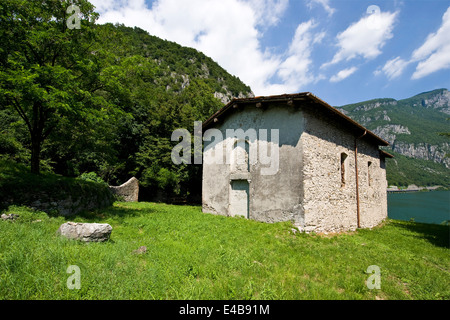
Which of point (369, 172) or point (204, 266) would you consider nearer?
point (204, 266)

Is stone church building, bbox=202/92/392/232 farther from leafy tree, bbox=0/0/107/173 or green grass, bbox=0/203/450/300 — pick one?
leafy tree, bbox=0/0/107/173

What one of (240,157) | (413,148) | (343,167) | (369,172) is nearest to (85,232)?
(240,157)

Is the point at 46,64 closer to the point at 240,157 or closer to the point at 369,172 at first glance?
the point at 240,157

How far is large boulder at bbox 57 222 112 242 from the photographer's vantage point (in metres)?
5.06

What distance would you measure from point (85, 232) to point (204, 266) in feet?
10.7

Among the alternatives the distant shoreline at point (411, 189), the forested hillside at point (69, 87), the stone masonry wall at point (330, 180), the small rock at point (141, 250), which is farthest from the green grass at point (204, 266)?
the distant shoreline at point (411, 189)

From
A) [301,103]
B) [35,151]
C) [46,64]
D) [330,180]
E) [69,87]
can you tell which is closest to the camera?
[69,87]

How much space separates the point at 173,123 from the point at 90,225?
57.9 ft

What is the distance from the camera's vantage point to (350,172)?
1112 cm

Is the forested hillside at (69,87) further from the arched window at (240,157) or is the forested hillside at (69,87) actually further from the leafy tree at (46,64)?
the arched window at (240,157)

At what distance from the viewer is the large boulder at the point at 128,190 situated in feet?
56.3

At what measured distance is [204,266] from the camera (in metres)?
4.33

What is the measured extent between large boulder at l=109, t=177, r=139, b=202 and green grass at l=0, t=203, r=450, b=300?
1051cm
